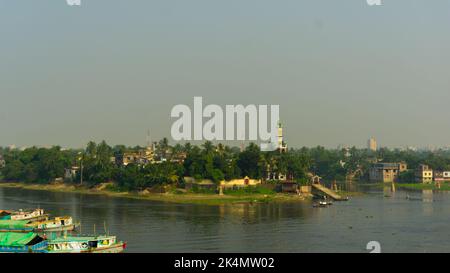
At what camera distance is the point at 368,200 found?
45.3 meters

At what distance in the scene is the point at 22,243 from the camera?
20547mm

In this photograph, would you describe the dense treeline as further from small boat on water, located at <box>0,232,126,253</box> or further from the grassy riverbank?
small boat on water, located at <box>0,232,126,253</box>

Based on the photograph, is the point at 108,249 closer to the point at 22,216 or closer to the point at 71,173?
the point at 22,216

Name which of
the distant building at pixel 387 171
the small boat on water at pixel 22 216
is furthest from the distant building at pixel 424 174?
the small boat on water at pixel 22 216

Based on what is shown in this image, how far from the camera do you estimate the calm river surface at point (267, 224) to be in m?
Result: 22.7

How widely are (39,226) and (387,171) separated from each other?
5159cm

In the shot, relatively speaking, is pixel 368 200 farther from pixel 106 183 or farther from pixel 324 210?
pixel 106 183

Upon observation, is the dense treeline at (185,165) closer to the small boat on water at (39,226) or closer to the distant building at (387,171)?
the distant building at (387,171)

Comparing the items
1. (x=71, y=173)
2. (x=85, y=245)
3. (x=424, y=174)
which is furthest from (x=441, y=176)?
(x=85, y=245)

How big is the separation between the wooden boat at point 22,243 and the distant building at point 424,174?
54588 mm

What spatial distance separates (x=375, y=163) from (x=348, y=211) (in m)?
41.1

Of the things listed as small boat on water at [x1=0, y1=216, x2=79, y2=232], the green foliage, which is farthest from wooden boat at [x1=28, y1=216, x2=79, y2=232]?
the green foliage
